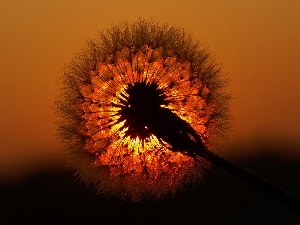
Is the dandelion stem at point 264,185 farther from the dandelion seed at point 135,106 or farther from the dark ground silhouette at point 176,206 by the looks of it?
the dark ground silhouette at point 176,206

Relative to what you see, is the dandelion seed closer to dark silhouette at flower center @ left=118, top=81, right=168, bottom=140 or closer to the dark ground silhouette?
dark silhouette at flower center @ left=118, top=81, right=168, bottom=140

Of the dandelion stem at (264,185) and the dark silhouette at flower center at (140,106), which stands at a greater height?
the dark silhouette at flower center at (140,106)

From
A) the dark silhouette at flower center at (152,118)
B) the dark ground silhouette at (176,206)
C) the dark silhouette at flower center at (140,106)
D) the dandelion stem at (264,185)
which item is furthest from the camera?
the dark ground silhouette at (176,206)

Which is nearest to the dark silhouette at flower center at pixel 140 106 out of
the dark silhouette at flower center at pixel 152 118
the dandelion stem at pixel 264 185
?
the dark silhouette at flower center at pixel 152 118

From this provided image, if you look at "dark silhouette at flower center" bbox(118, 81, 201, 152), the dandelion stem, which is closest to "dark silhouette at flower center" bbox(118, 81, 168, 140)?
"dark silhouette at flower center" bbox(118, 81, 201, 152)

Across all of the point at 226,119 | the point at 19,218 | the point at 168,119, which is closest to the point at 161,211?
the point at 19,218

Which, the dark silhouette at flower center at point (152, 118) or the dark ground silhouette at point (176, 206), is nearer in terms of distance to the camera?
the dark silhouette at flower center at point (152, 118)

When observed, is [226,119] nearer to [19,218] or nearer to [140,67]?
[140,67]

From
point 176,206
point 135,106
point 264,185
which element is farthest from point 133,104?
point 176,206
